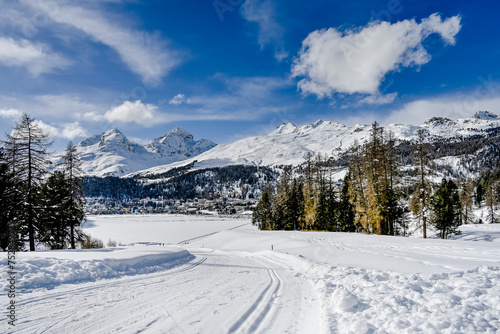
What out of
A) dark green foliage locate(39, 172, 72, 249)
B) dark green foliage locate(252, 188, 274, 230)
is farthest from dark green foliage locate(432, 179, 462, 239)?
A: dark green foliage locate(39, 172, 72, 249)

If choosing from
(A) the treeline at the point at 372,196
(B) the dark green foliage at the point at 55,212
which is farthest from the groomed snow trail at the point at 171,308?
(A) the treeline at the point at 372,196

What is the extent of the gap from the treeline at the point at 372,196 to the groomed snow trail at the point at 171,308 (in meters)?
23.4

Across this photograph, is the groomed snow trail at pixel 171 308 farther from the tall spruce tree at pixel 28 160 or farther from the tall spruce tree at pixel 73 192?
the tall spruce tree at pixel 73 192

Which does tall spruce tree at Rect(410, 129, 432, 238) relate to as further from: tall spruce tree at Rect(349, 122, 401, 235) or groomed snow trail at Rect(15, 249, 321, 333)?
groomed snow trail at Rect(15, 249, 321, 333)

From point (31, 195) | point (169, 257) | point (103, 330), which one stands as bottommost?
point (169, 257)

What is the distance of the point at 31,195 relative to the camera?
19.8 m

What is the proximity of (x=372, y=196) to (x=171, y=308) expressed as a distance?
90.4ft

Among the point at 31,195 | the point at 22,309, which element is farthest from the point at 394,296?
the point at 31,195

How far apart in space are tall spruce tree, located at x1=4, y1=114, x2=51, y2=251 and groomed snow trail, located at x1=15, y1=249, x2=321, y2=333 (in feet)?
51.2

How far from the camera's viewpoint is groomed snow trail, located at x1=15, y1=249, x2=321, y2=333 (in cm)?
535

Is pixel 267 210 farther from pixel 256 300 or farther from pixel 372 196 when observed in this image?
pixel 256 300

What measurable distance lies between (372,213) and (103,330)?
29912mm

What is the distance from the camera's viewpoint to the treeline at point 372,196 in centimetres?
2820

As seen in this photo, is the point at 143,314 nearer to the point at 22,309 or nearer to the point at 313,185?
the point at 22,309
